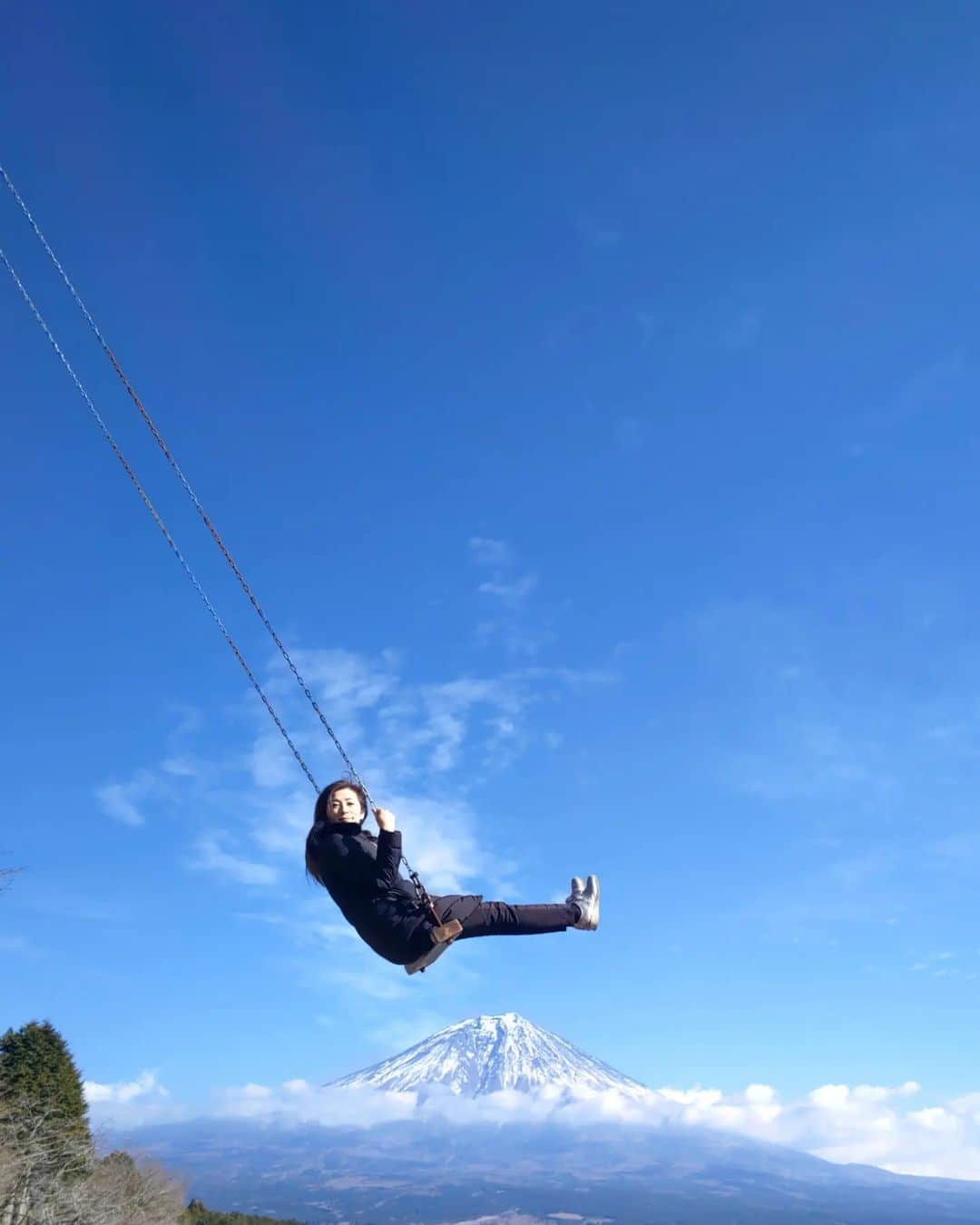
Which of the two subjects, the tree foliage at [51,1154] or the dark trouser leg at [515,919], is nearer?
the dark trouser leg at [515,919]

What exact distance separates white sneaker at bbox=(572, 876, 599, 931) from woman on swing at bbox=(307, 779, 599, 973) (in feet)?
1.81

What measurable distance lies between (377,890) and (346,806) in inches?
23.0

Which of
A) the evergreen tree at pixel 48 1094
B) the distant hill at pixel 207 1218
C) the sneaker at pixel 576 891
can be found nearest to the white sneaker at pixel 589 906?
the sneaker at pixel 576 891

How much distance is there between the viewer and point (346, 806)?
6121 mm

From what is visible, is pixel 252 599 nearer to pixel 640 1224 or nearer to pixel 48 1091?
pixel 48 1091

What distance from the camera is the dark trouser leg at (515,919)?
19.9 feet

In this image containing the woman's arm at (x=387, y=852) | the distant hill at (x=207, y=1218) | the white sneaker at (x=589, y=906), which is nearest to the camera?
the woman's arm at (x=387, y=852)

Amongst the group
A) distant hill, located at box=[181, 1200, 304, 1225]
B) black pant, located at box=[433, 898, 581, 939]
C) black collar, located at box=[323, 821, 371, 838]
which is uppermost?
black collar, located at box=[323, 821, 371, 838]

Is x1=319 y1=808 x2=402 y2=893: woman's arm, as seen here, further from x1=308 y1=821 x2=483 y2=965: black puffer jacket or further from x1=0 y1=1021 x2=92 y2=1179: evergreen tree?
x1=0 y1=1021 x2=92 y2=1179: evergreen tree

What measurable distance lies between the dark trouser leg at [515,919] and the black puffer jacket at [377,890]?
110 millimetres

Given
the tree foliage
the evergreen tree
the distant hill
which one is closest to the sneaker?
the tree foliage

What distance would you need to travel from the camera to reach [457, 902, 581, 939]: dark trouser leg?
6.06 meters

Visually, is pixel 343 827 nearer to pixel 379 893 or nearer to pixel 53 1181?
pixel 379 893

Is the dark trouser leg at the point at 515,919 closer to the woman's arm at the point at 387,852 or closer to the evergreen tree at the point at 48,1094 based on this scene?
the woman's arm at the point at 387,852
